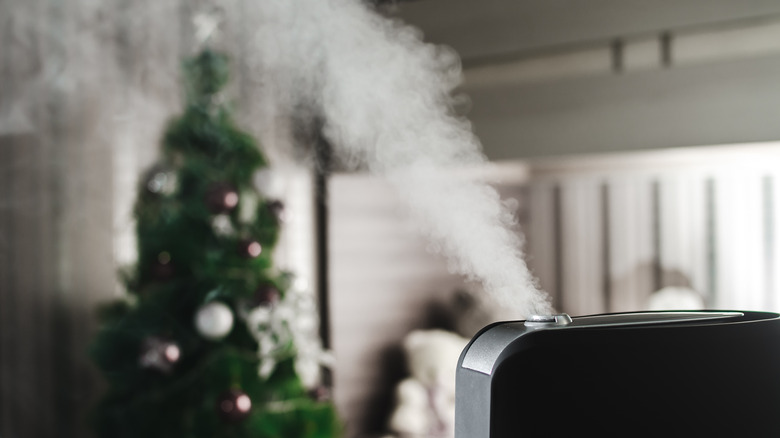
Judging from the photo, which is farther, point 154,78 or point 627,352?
point 154,78

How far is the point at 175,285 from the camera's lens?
6.17 feet

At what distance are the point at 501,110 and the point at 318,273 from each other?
922 mm

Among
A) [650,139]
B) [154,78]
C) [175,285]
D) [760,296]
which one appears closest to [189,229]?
[175,285]

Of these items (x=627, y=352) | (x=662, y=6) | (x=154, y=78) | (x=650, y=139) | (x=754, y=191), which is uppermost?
(x=662, y=6)

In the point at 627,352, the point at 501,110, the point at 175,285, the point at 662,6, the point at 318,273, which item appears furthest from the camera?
the point at 318,273

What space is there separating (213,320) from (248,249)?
0.20 metres

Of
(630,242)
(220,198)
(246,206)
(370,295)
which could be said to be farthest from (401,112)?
(370,295)

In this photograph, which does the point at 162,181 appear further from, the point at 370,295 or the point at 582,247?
the point at 582,247

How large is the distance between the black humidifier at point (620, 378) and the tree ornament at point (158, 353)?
1383mm

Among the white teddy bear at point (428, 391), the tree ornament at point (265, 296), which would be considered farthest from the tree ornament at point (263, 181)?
the white teddy bear at point (428, 391)

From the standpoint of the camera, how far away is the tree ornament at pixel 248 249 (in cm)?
191

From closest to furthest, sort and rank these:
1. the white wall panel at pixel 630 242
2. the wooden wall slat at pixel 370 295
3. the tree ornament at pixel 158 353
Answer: the tree ornament at pixel 158 353 → the white wall panel at pixel 630 242 → the wooden wall slat at pixel 370 295

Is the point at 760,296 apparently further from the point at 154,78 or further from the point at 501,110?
the point at 154,78

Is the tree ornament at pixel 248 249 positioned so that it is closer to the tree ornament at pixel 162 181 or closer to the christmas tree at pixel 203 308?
the christmas tree at pixel 203 308
